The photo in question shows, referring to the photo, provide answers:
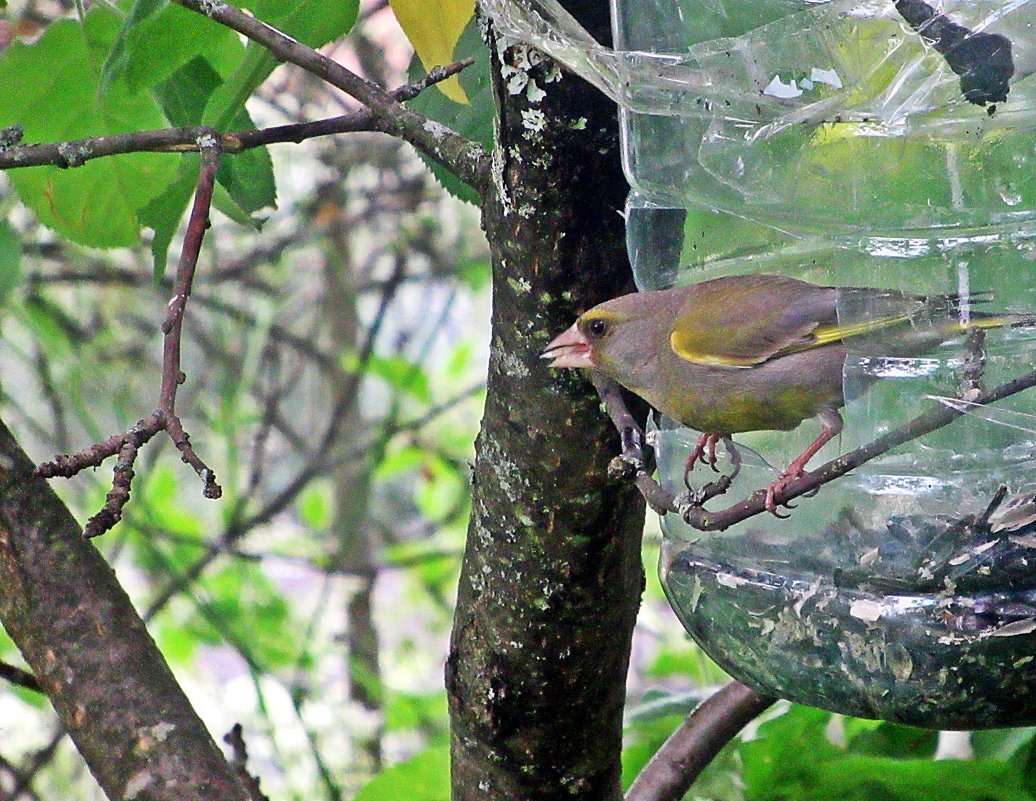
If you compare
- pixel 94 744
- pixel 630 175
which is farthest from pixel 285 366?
pixel 630 175

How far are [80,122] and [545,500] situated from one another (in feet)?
2.62

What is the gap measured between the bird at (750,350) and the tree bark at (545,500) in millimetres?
161

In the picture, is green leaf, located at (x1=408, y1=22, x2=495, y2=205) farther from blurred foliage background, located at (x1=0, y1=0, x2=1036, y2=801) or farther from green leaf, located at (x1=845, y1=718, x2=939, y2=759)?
blurred foliage background, located at (x1=0, y1=0, x2=1036, y2=801)

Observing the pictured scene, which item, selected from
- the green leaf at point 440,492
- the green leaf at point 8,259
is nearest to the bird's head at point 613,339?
the green leaf at point 8,259

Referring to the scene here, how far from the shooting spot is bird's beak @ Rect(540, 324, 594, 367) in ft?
3.85

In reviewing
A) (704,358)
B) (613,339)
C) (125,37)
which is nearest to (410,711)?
(704,358)

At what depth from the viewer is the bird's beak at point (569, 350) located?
117 centimetres

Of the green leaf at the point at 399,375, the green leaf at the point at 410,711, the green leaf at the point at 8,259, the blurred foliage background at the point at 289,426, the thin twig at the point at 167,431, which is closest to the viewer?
the thin twig at the point at 167,431

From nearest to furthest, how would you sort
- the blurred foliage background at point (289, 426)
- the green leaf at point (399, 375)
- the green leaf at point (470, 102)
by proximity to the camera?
1. the green leaf at point (470, 102)
2. the blurred foliage background at point (289, 426)
3. the green leaf at point (399, 375)

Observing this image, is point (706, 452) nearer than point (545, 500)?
No

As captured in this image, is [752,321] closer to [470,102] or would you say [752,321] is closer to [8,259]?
[470,102]

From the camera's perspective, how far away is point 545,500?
4.03ft

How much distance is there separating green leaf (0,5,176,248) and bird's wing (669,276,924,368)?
28.4 inches

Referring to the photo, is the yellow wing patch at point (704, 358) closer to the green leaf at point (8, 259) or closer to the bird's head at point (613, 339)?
the bird's head at point (613, 339)
